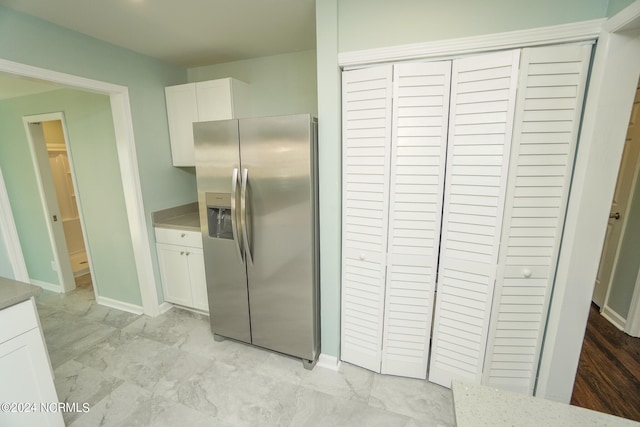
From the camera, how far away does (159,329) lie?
250 centimetres

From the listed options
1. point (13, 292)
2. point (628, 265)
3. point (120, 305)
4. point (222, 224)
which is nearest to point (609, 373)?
point (628, 265)

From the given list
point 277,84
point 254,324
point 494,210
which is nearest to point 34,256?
point 254,324

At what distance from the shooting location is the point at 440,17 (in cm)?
147

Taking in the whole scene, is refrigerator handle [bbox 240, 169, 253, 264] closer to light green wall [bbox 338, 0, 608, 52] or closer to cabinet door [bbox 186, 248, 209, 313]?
cabinet door [bbox 186, 248, 209, 313]

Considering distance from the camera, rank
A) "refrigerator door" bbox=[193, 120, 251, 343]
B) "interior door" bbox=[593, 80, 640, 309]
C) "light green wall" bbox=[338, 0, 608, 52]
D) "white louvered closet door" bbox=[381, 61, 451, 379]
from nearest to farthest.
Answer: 1. "light green wall" bbox=[338, 0, 608, 52]
2. "white louvered closet door" bbox=[381, 61, 451, 379]
3. "refrigerator door" bbox=[193, 120, 251, 343]
4. "interior door" bbox=[593, 80, 640, 309]

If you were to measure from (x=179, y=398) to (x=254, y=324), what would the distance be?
2.10ft

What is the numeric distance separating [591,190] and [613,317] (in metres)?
2.12

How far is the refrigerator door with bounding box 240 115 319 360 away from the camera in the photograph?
5.65ft

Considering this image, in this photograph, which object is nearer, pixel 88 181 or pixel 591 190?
pixel 591 190

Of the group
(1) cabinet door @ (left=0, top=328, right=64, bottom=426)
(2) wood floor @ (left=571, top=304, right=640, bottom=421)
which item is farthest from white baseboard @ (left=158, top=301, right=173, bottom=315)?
(2) wood floor @ (left=571, top=304, right=640, bottom=421)

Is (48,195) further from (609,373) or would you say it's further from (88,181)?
Answer: (609,373)

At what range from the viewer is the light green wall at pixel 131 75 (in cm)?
173

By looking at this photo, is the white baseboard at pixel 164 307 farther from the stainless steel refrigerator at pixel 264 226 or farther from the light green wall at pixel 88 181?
the stainless steel refrigerator at pixel 264 226

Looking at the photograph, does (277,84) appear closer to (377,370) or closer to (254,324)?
(254,324)
